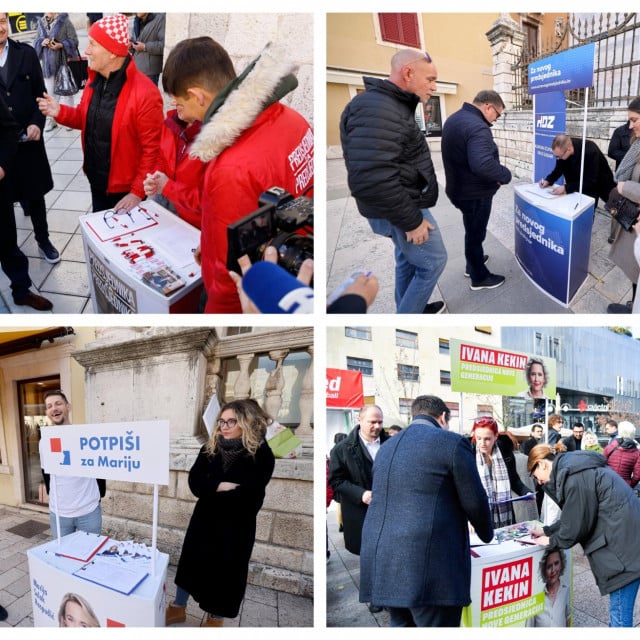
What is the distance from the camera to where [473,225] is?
2.91m

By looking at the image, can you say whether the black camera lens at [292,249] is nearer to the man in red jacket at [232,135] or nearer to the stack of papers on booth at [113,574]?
the man in red jacket at [232,135]

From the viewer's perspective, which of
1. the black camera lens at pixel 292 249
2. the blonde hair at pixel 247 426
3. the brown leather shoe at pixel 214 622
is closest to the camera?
the black camera lens at pixel 292 249

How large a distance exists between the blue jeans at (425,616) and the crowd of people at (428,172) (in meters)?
1.33

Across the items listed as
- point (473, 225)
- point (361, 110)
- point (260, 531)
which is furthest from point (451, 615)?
point (361, 110)

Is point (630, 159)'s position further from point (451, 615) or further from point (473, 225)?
Answer: point (451, 615)

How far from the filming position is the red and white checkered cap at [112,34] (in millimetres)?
2457

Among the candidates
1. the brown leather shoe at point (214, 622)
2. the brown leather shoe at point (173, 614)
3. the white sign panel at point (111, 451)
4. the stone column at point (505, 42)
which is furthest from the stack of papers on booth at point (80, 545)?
the stone column at point (505, 42)

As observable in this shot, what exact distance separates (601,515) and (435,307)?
1.19m

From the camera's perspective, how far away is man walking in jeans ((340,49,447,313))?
2.24m

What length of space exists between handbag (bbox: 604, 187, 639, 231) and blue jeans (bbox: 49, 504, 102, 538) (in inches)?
121

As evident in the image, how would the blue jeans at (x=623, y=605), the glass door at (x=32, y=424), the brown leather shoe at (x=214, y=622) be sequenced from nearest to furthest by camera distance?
the blue jeans at (x=623, y=605), the brown leather shoe at (x=214, y=622), the glass door at (x=32, y=424)

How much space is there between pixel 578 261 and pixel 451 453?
148 cm

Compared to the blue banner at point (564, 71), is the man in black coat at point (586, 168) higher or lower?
lower

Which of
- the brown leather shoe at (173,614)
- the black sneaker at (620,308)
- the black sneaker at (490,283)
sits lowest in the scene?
the brown leather shoe at (173,614)
